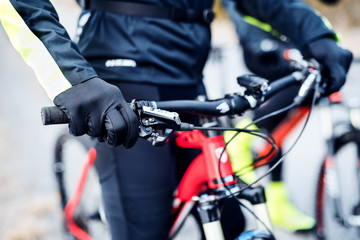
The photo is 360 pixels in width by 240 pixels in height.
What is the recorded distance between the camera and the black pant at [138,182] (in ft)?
5.32

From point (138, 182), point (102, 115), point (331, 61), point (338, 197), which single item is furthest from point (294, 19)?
point (338, 197)

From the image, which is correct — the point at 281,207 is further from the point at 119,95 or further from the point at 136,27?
the point at 119,95

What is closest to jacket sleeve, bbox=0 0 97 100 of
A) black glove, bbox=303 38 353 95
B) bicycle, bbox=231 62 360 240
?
black glove, bbox=303 38 353 95

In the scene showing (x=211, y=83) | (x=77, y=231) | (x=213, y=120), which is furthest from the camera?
(x=211, y=83)

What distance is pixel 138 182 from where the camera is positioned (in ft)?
5.33

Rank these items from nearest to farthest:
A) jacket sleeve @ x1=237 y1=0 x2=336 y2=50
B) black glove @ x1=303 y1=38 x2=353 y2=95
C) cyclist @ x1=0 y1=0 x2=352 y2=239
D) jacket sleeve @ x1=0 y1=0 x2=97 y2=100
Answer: jacket sleeve @ x1=0 y1=0 x2=97 y2=100 → cyclist @ x1=0 y1=0 x2=352 y2=239 → black glove @ x1=303 y1=38 x2=353 y2=95 → jacket sleeve @ x1=237 y1=0 x2=336 y2=50

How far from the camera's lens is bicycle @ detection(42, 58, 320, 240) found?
1151mm

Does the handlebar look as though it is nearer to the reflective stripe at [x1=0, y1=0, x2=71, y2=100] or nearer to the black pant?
the reflective stripe at [x1=0, y1=0, x2=71, y2=100]

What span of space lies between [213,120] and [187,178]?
0.32 metres

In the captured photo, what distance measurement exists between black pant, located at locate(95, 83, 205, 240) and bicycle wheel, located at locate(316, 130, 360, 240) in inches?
50.3

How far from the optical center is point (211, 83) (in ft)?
22.2

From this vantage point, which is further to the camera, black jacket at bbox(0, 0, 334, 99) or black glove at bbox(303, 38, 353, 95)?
black glove at bbox(303, 38, 353, 95)

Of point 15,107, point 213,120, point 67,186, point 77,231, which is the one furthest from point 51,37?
point 15,107

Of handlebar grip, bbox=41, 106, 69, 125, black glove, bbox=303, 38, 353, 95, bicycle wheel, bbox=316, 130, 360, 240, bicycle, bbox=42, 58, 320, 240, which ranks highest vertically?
black glove, bbox=303, 38, 353, 95
